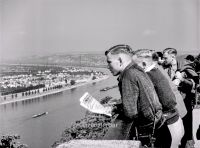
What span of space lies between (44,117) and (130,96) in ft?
62.6

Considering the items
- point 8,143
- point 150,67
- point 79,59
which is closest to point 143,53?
point 150,67

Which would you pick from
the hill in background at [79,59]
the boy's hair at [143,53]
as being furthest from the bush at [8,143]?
the boy's hair at [143,53]

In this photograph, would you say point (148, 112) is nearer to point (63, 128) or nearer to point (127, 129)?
point (127, 129)

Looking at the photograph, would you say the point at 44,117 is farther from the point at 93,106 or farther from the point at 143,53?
the point at 93,106

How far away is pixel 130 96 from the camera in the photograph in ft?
2.78

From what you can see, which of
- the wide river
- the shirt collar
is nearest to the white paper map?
the shirt collar

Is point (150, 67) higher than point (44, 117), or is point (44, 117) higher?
point (150, 67)

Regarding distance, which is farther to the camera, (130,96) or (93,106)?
(93,106)

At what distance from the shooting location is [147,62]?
1208 millimetres

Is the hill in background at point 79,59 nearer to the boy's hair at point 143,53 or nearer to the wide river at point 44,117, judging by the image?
the boy's hair at point 143,53

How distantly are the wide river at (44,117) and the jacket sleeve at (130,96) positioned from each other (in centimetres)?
1356

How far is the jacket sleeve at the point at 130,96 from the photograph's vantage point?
0.84 m

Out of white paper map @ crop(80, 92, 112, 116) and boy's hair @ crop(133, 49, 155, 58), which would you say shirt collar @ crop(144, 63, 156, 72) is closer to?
boy's hair @ crop(133, 49, 155, 58)

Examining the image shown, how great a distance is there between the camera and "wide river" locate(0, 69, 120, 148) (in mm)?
17417
